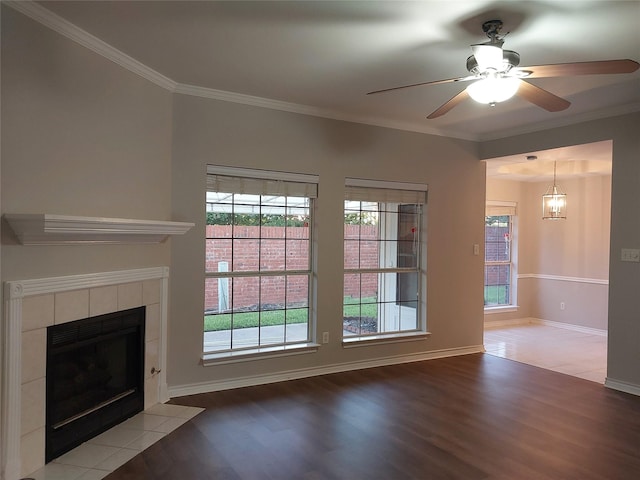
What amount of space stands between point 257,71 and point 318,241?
1.68 metres

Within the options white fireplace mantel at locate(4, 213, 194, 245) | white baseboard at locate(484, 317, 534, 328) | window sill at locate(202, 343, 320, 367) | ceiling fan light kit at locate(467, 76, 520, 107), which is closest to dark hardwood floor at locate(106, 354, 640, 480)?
window sill at locate(202, 343, 320, 367)

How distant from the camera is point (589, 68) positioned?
7.47 ft

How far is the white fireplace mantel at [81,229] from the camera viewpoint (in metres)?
2.37

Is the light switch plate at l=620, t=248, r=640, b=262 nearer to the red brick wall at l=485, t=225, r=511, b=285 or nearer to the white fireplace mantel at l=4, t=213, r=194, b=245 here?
the red brick wall at l=485, t=225, r=511, b=285

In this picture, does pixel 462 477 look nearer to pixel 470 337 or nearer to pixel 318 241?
pixel 318 241

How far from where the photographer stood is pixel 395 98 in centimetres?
403

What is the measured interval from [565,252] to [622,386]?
11.3 ft

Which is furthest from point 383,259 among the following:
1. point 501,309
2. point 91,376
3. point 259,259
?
point 501,309

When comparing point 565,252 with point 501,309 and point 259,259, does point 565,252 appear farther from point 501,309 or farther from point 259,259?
point 259,259

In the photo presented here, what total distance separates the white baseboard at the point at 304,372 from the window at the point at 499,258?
2126 millimetres

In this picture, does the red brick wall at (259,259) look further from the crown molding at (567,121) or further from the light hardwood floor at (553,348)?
the light hardwood floor at (553,348)

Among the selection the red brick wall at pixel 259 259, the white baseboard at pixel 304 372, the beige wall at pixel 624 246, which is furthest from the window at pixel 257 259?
the beige wall at pixel 624 246

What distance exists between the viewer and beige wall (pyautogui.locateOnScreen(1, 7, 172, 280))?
2.45 meters

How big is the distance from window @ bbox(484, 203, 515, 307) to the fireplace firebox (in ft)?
18.5
